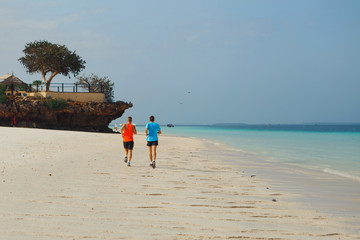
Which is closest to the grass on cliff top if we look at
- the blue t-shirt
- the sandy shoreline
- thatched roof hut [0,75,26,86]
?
thatched roof hut [0,75,26,86]

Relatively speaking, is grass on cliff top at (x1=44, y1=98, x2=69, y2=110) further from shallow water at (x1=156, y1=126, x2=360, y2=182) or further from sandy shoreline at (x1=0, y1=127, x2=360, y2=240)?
sandy shoreline at (x1=0, y1=127, x2=360, y2=240)

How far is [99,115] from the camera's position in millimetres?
51938

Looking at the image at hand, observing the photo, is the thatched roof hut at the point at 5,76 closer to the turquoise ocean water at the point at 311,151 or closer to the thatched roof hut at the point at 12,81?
the thatched roof hut at the point at 12,81

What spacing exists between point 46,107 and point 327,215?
46805 millimetres

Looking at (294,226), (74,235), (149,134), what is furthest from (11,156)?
(294,226)

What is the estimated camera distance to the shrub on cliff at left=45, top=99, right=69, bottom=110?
48.2 metres

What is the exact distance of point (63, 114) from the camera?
50.1m

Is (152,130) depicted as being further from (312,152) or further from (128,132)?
Result: (312,152)

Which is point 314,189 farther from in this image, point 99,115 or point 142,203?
point 99,115

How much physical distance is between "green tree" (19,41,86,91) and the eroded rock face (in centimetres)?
1001

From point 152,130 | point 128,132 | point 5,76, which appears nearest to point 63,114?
point 5,76

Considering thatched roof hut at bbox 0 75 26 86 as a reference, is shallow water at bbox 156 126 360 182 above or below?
below

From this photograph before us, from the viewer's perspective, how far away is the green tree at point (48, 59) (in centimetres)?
5803

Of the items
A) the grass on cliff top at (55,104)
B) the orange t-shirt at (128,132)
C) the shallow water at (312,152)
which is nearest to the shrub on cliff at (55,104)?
the grass on cliff top at (55,104)
